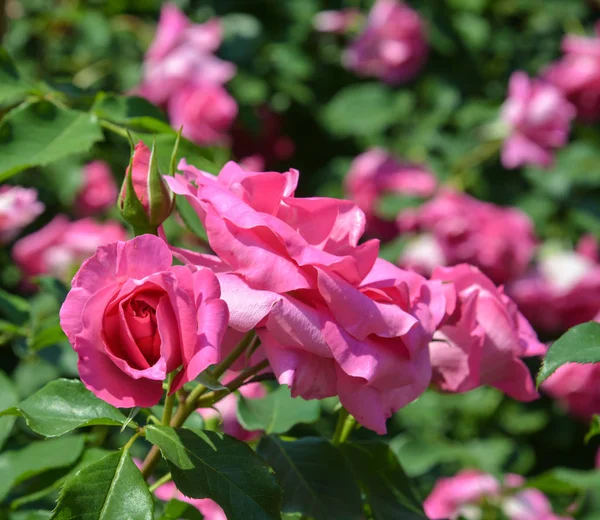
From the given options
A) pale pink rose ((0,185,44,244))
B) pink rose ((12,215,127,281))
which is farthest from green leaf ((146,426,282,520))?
pink rose ((12,215,127,281))

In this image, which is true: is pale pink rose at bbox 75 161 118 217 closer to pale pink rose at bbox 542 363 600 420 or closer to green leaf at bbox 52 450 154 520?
pale pink rose at bbox 542 363 600 420

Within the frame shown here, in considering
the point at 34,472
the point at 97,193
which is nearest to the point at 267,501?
the point at 34,472

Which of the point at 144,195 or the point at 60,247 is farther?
the point at 60,247

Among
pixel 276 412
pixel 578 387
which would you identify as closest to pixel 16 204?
pixel 276 412

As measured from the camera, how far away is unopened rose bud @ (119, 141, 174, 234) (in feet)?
1.99

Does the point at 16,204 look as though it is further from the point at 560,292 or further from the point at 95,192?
the point at 560,292

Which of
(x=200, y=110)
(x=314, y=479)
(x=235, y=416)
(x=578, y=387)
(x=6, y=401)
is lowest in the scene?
(x=578, y=387)

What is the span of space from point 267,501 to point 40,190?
62.4 inches

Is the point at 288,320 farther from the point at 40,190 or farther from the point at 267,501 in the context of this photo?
the point at 40,190

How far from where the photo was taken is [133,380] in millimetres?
514

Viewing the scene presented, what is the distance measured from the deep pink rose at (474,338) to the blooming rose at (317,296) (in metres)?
0.05

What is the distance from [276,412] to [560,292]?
4.25 feet

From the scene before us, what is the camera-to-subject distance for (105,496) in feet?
1.75

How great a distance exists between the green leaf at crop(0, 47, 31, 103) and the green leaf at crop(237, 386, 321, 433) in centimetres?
39
